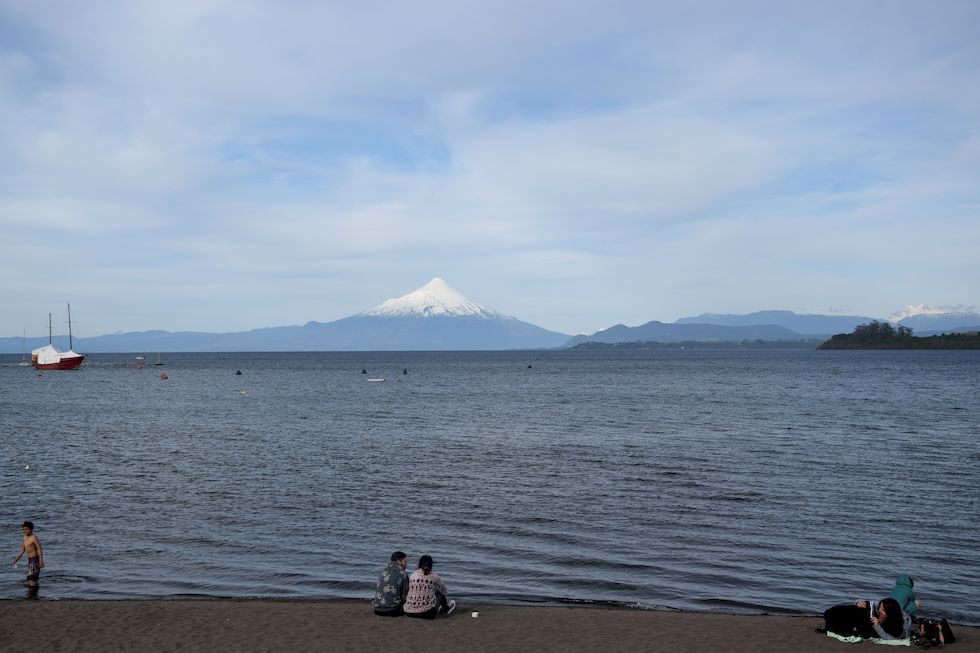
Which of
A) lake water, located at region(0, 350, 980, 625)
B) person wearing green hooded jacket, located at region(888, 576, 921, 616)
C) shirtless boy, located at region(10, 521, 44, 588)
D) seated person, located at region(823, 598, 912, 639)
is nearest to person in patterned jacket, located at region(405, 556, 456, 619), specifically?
lake water, located at region(0, 350, 980, 625)

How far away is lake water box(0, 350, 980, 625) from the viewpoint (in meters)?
19.8

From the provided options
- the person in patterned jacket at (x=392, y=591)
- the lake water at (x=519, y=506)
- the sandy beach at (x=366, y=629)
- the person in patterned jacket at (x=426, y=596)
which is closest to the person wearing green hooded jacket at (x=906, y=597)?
the sandy beach at (x=366, y=629)

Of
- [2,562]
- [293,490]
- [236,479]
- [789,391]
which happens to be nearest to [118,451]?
[236,479]

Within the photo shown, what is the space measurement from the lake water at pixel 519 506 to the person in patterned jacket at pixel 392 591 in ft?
8.00

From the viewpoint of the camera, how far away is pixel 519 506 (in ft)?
91.8

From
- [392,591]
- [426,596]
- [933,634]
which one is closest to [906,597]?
[933,634]

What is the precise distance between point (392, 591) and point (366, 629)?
1160 mm

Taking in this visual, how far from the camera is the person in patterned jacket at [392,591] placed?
16.5 m

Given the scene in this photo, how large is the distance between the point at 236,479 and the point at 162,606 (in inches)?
680

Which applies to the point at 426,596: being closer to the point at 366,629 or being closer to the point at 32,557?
the point at 366,629

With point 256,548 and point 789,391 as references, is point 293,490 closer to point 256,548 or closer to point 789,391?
point 256,548

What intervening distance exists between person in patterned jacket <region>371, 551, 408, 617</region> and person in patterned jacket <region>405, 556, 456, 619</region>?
0.63ft

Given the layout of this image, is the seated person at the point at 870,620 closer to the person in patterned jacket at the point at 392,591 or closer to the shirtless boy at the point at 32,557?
the person in patterned jacket at the point at 392,591

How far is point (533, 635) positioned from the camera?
15289 mm
